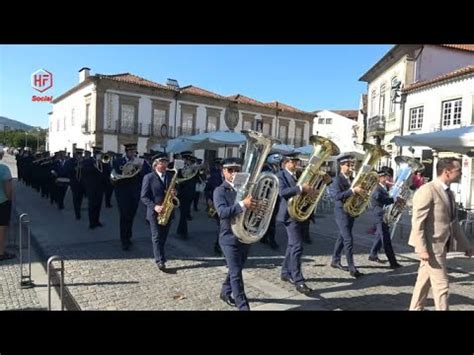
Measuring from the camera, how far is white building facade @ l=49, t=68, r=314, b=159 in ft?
101

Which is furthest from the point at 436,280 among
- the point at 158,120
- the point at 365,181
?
the point at 158,120

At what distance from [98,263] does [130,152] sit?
2870 millimetres

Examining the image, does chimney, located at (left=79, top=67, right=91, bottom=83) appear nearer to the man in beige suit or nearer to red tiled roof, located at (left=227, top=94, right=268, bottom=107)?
red tiled roof, located at (left=227, top=94, right=268, bottom=107)

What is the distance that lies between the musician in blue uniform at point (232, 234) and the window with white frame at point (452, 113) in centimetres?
1692

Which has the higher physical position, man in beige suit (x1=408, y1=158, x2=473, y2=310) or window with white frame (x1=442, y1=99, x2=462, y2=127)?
window with white frame (x1=442, y1=99, x2=462, y2=127)

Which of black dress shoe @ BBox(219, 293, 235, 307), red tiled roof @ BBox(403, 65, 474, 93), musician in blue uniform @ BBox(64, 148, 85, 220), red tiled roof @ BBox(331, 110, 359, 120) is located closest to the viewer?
black dress shoe @ BBox(219, 293, 235, 307)

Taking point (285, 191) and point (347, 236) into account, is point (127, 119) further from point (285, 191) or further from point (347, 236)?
point (285, 191)

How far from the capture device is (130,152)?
7.93 metres

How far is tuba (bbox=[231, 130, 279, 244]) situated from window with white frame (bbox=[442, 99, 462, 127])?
54.8ft

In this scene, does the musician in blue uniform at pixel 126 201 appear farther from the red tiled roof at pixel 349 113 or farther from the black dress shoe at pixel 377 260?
the red tiled roof at pixel 349 113

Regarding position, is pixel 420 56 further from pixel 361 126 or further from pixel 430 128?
pixel 361 126

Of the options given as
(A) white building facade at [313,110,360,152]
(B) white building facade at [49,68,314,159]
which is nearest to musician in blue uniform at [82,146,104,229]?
(B) white building facade at [49,68,314,159]

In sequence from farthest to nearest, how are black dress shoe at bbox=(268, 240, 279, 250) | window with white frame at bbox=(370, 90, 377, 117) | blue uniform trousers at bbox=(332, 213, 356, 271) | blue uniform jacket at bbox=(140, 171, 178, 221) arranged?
window with white frame at bbox=(370, 90, 377, 117), black dress shoe at bbox=(268, 240, 279, 250), blue uniform jacket at bbox=(140, 171, 178, 221), blue uniform trousers at bbox=(332, 213, 356, 271)

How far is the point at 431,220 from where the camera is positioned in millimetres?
3684
